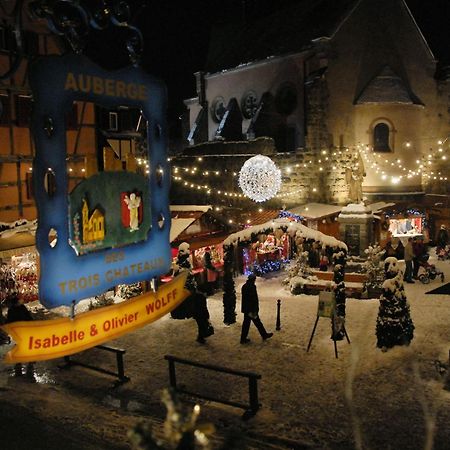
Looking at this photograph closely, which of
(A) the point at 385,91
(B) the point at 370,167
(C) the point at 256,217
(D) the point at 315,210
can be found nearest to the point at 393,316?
(C) the point at 256,217

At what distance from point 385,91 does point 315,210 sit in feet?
25.8

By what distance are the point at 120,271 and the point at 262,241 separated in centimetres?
1707

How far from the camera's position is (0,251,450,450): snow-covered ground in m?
7.70

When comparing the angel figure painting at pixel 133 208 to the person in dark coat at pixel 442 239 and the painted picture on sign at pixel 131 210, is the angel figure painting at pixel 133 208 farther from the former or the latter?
the person in dark coat at pixel 442 239

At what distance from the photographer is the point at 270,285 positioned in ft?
63.0

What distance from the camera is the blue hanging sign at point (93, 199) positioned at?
3.74m

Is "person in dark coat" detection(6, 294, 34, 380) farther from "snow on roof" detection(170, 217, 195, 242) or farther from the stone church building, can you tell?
the stone church building

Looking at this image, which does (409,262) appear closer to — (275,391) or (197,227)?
(197,227)

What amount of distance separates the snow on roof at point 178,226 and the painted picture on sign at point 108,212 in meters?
→ 11.5

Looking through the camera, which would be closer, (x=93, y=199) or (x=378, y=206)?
(x=93, y=199)

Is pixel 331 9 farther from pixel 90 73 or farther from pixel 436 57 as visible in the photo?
pixel 90 73

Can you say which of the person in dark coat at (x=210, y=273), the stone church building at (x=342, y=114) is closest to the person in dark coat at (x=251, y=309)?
the person in dark coat at (x=210, y=273)

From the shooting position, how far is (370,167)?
28000 millimetres

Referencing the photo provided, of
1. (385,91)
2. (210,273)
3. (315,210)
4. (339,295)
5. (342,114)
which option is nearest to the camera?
(339,295)
